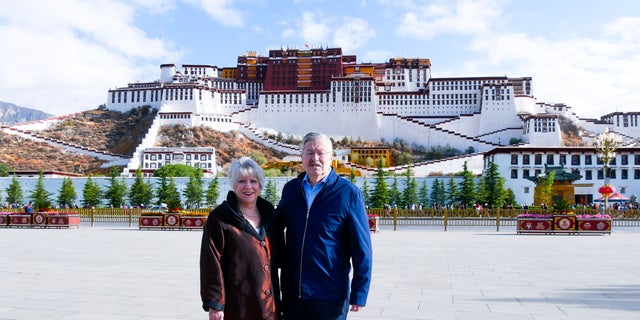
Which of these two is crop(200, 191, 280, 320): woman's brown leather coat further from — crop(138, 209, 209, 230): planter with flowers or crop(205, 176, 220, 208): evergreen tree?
crop(205, 176, 220, 208): evergreen tree

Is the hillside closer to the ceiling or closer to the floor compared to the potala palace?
closer to the floor

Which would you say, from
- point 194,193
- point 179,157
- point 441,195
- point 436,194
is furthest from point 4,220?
point 179,157

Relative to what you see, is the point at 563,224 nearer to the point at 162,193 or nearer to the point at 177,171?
the point at 162,193

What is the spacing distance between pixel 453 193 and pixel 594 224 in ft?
82.3

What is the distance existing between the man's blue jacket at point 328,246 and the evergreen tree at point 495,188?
41.5 metres

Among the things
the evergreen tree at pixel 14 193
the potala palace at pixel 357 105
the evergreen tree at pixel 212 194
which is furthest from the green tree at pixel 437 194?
the evergreen tree at pixel 14 193

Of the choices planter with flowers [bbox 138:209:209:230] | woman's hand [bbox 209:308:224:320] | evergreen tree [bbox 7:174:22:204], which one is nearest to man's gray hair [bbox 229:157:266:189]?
woman's hand [bbox 209:308:224:320]

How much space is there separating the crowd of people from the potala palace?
221 feet

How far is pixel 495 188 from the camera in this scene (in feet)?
147

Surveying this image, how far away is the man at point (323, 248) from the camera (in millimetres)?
3783

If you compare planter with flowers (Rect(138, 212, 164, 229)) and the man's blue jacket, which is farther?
planter with flowers (Rect(138, 212, 164, 229))

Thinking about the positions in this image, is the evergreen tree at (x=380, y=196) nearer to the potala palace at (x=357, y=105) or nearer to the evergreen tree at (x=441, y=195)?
the evergreen tree at (x=441, y=195)

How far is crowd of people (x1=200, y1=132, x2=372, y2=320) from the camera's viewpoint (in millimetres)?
3695

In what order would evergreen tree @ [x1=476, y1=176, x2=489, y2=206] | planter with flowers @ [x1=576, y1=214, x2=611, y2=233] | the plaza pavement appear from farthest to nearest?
1. evergreen tree @ [x1=476, y1=176, x2=489, y2=206]
2. planter with flowers @ [x1=576, y1=214, x2=611, y2=233]
3. the plaza pavement
